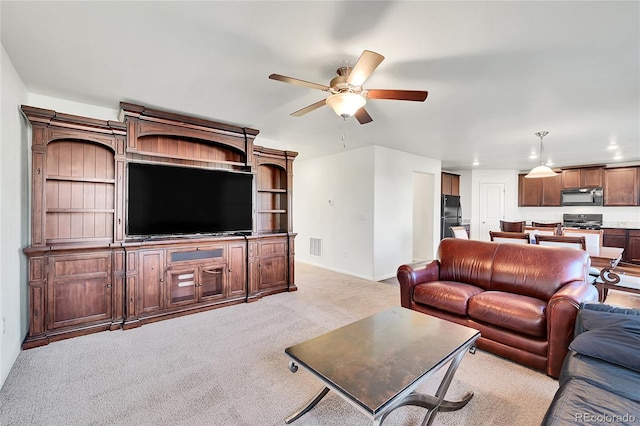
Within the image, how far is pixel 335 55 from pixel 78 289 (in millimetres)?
3281

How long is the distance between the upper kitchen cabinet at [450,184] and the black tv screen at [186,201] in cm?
535

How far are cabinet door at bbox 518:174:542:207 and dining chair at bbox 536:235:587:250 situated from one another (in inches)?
203

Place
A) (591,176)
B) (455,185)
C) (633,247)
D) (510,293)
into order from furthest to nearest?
(455,185) < (591,176) < (633,247) < (510,293)

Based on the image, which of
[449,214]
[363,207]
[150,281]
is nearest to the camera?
[150,281]

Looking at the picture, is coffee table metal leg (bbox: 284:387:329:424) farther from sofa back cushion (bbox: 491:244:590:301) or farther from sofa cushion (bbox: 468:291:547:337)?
sofa back cushion (bbox: 491:244:590:301)

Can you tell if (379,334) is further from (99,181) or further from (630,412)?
(99,181)

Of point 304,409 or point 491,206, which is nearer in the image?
point 304,409

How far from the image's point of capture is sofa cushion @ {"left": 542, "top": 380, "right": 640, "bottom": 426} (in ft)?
3.76

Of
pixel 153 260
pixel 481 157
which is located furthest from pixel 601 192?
pixel 153 260

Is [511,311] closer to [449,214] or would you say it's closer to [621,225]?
[449,214]

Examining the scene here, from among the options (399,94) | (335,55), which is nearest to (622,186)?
(399,94)

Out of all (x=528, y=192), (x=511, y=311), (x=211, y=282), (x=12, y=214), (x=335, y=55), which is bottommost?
(x=211, y=282)

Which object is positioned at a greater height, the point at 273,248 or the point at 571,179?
the point at 571,179

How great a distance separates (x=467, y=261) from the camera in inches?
129
